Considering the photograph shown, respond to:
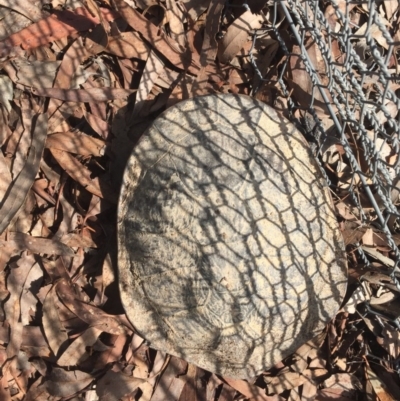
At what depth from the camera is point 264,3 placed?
65.1 inches

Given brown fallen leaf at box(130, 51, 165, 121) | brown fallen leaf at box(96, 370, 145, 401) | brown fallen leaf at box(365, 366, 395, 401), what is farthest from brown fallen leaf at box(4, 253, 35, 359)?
brown fallen leaf at box(365, 366, 395, 401)

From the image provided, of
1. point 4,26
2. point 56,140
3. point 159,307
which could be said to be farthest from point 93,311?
point 4,26

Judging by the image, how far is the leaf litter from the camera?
166 cm

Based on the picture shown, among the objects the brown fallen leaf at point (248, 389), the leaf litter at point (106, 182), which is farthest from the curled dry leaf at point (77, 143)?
the brown fallen leaf at point (248, 389)

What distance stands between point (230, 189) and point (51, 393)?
871 mm

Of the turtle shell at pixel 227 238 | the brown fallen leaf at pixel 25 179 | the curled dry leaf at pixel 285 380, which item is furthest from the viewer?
the curled dry leaf at pixel 285 380

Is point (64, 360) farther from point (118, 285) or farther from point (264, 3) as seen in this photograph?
point (264, 3)

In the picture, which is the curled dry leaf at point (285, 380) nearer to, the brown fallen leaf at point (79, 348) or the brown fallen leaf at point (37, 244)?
the brown fallen leaf at point (79, 348)

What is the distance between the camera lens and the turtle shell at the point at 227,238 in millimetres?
1412

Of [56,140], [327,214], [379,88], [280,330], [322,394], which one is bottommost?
[322,394]

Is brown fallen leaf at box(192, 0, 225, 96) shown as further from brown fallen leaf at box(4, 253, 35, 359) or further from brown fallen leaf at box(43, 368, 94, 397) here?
brown fallen leaf at box(43, 368, 94, 397)

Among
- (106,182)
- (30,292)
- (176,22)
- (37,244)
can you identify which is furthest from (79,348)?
(176,22)

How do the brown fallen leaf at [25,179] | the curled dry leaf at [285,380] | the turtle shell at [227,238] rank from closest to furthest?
the turtle shell at [227,238]
the brown fallen leaf at [25,179]
the curled dry leaf at [285,380]

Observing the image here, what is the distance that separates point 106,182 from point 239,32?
2.07 feet
